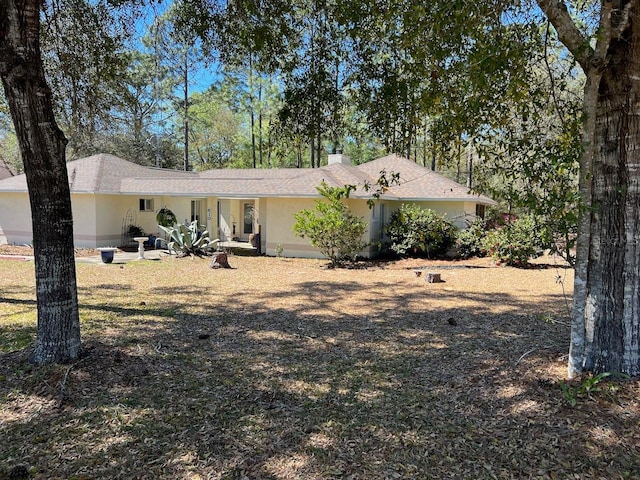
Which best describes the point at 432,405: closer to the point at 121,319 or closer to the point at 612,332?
the point at 612,332

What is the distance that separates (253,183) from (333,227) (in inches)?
231

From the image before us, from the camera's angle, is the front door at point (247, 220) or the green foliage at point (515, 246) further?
the front door at point (247, 220)

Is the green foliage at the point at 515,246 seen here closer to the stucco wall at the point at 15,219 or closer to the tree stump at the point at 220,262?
the tree stump at the point at 220,262

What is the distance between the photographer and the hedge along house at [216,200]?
17703 mm

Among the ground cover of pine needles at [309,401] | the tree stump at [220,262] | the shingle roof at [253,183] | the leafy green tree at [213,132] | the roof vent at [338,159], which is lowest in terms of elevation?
the ground cover of pine needles at [309,401]

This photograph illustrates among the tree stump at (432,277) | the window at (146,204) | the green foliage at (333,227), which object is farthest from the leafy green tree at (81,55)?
the window at (146,204)

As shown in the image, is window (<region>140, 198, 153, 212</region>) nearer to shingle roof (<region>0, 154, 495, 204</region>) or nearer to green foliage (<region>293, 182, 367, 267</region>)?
shingle roof (<region>0, 154, 495, 204</region>)

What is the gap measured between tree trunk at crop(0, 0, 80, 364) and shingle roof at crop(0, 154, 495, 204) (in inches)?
489

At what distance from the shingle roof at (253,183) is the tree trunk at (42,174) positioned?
489 inches

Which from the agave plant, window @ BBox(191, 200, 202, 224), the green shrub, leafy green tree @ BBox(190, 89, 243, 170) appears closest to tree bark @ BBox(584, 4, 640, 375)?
the green shrub

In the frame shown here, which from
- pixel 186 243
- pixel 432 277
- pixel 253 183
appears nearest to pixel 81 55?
pixel 432 277

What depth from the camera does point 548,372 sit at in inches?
179

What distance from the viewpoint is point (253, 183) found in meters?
19.1

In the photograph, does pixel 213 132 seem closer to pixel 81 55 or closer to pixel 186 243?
pixel 186 243
